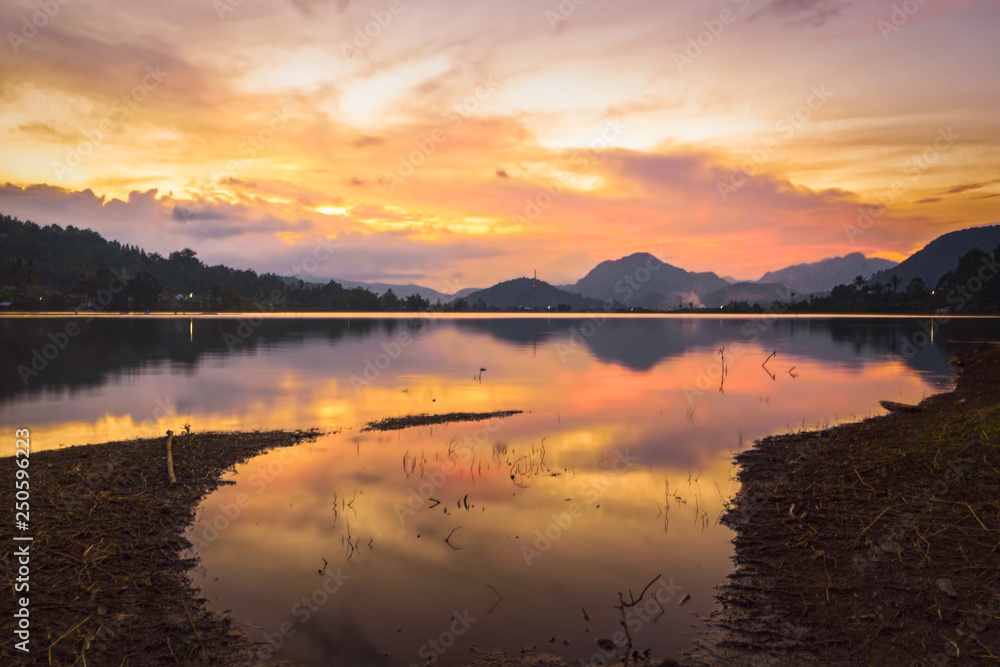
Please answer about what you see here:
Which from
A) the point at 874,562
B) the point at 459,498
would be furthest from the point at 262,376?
the point at 874,562

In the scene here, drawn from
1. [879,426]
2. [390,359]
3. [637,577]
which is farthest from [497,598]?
[390,359]

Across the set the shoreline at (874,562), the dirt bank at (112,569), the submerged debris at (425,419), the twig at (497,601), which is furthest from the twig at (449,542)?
the submerged debris at (425,419)

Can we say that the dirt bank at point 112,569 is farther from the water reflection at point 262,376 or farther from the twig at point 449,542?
the water reflection at point 262,376

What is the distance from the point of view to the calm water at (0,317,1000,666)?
11.5m

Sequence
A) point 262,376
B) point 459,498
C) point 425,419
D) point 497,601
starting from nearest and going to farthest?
point 497,601 → point 459,498 → point 425,419 → point 262,376

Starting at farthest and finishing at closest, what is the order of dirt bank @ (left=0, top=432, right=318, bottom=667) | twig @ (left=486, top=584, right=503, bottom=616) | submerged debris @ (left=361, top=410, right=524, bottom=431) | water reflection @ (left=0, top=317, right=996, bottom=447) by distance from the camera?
water reflection @ (left=0, top=317, right=996, bottom=447) → submerged debris @ (left=361, top=410, right=524, bottom=431) → twig @ (left=486, top=584, right=503, bottom=616) → dirt bank @ (left=0, top=432, right=318, bottom=667)

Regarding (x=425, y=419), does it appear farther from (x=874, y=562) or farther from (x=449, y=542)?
(x=874, y=562)

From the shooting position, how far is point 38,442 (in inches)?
1049

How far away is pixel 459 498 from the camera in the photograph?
18844mm

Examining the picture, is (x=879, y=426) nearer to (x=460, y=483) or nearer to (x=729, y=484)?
(x=729, y=484)

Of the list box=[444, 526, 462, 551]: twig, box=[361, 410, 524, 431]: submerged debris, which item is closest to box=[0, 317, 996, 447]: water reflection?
box=[361, 410, 524, 431]: submerged debris

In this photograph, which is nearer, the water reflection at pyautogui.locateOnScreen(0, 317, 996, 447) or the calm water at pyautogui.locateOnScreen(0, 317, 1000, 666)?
the calm water at pyautogui.locateOnScreen(0, 317, 1000, 666)

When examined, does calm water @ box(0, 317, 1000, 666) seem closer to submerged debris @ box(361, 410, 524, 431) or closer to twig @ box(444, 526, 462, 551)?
twig @ box(444, 526, 462, 551)

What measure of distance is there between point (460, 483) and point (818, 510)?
37.1ft
